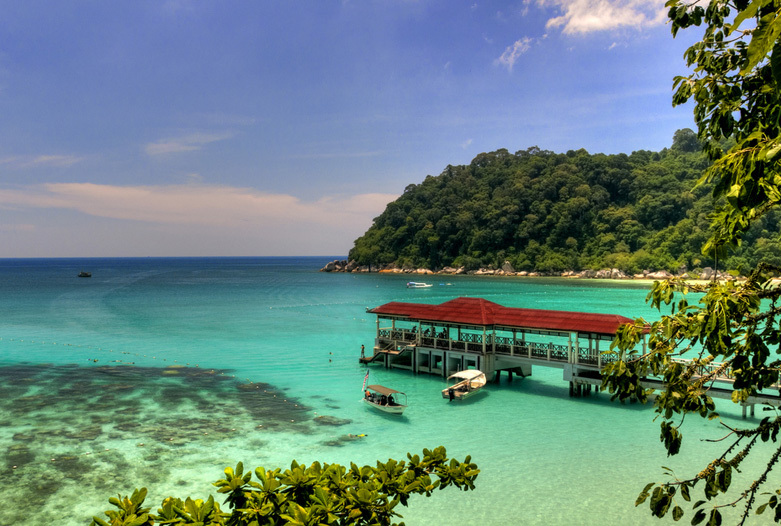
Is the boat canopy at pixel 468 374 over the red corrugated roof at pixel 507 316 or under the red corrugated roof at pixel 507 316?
under

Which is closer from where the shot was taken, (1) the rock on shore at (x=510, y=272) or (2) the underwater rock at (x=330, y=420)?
(2) the underwater rock at (x=330, y=420)

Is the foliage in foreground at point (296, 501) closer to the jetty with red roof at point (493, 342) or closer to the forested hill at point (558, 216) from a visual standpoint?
the jetty with red roof at point (493, 342)

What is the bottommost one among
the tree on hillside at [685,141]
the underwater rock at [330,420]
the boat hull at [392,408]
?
the underwater rock at [330,420]

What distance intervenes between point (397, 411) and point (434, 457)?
1327 cm

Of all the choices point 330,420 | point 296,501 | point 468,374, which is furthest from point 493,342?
point 296,501

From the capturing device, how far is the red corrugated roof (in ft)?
66.8

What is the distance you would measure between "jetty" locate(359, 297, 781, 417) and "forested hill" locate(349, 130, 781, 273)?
74.9m

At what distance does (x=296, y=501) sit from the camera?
5.24 meters

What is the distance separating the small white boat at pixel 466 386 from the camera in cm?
2064

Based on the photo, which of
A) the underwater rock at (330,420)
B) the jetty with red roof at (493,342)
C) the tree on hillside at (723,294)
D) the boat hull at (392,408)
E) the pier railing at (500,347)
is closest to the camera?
the tree on hillside at (723,294)

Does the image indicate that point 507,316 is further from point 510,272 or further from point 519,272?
point 510,272

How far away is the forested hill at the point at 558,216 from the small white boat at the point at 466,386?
7778 cm

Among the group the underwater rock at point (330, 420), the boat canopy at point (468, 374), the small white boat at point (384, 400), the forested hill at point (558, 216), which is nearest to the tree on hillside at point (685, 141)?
the forested hill at point (558, 216)

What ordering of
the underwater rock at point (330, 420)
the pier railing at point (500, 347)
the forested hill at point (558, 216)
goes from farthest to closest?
1. the forested hill at point (558, 216)
2. the pier railing at point (500, 347)
3. the underwater rock at point (330, 420)
